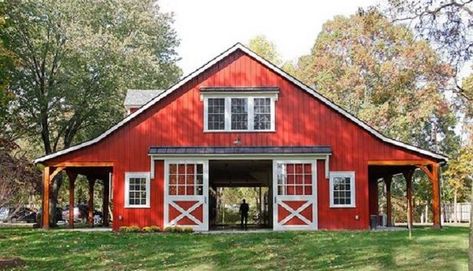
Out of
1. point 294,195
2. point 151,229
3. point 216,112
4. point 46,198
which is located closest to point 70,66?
point 46,198

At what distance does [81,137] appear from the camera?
37.5 metres

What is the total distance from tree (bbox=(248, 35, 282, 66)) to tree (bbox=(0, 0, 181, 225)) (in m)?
21.4

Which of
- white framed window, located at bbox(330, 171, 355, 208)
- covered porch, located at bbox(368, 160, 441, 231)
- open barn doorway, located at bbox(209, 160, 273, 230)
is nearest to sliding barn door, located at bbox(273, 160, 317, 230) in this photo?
white framed window, located at bbox(330, 171, 355, 208)

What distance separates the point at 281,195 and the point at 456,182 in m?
23.1

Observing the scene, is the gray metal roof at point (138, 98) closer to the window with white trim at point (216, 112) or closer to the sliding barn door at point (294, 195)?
the window with white trim at point (216, 112)

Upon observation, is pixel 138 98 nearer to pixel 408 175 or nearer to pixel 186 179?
pixel 186 179

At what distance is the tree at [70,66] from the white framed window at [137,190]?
32.8 feet

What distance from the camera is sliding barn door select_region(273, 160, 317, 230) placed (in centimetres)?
2366

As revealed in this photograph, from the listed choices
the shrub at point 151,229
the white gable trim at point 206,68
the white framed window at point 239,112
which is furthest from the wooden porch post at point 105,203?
the white framed window at point 239,112

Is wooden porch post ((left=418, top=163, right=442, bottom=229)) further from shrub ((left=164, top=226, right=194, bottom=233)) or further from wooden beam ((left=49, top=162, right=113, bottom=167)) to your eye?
wooden beam ((left=49, top=162, right=113, bottom=167))

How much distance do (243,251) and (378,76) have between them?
27.8m

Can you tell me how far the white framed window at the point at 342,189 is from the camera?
23.9 m

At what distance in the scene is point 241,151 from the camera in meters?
23.7

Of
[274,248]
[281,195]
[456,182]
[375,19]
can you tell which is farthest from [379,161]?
[456,182]
